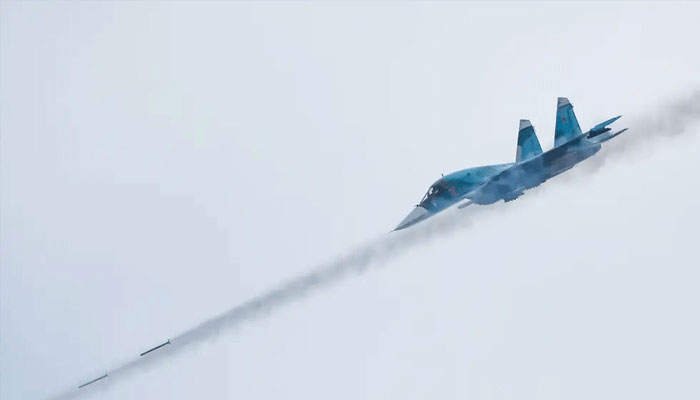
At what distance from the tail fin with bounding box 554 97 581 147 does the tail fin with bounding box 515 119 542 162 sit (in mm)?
2430

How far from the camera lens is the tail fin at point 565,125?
370 ft

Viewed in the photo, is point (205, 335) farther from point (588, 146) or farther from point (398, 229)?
point (588, 146)

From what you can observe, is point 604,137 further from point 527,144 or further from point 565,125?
point 527,144

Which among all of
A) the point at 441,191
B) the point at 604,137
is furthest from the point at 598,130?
the point at 441,191

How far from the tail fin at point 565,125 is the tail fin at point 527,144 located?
243 cm

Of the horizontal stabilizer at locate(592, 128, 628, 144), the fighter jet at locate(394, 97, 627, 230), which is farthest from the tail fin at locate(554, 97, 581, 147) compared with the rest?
the horizontal stabilizer at locate(592, 128, 628, 144)

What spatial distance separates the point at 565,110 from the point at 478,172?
8955 millimetres

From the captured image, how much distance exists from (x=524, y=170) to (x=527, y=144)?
298cm

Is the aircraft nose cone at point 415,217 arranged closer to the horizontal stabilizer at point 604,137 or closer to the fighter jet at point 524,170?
the fighter jet at point 524,170

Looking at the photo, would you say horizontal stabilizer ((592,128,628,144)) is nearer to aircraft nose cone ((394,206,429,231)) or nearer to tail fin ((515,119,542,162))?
tail fin ((515,119,542,162))

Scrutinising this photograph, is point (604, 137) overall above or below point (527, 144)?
below

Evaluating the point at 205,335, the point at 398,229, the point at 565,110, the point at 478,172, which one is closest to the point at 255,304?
the point at 205,335

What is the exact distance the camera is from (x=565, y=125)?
113 meters

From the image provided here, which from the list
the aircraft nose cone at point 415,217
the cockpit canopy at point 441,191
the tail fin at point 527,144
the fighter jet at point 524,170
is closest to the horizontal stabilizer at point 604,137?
the fighter jet at point 524,170
